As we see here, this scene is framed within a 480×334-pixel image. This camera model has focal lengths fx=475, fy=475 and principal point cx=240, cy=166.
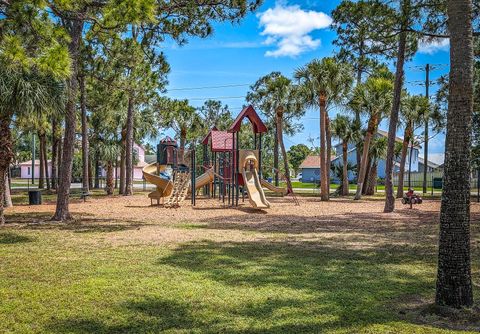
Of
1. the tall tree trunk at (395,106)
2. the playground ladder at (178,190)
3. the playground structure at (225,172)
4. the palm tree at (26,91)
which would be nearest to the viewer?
the palm tree at (26,91)

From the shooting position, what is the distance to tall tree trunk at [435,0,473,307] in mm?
5578

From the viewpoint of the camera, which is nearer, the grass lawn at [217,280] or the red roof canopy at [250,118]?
the grass lawn at [217,280]

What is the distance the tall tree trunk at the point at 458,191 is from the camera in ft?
18.3

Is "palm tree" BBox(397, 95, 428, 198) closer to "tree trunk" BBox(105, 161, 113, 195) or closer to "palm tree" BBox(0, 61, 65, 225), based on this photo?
"tree trunk" BBox(105, 161, 113, 195)

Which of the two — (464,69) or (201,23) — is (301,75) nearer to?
(201,23)

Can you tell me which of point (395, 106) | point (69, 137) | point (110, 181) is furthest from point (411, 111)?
point (69, 137)

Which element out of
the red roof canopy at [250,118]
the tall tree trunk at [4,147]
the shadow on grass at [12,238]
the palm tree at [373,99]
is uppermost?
the palm tree at [373,99]

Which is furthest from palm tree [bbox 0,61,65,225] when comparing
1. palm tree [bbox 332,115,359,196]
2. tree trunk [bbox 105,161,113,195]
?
palm tree [bbox 332,115,359,196]

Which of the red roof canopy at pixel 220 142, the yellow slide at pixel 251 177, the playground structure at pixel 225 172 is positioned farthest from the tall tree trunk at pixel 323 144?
the yellow slide at pixel 251 177

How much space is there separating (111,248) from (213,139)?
17.5 metres

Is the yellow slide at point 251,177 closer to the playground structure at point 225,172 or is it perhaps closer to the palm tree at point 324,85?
the playground structure at point 225,172

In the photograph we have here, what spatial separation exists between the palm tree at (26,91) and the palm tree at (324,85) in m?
17.3

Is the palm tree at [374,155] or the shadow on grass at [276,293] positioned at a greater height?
the palm tree at [374,155]

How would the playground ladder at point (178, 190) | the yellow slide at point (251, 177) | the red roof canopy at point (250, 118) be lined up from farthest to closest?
the red roof canopy at point (250, 118) → the playground ladder at point (178, 190) → the yellow slide at point (251, 177)
